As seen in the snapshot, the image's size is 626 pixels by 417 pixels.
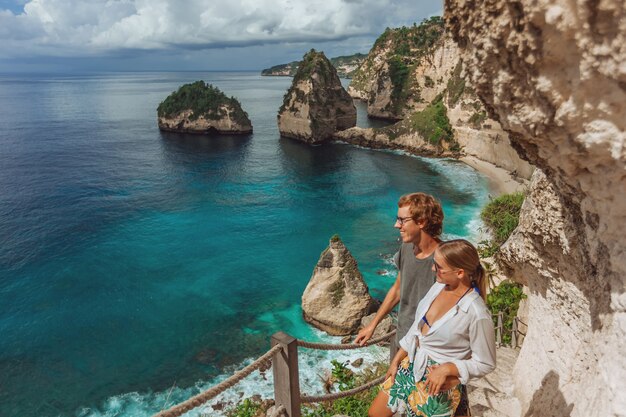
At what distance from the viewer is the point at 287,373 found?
4.53 m

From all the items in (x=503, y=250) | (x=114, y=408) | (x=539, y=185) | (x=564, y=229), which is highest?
(x=539, y=185)

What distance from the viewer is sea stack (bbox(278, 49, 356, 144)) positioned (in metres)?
69.5

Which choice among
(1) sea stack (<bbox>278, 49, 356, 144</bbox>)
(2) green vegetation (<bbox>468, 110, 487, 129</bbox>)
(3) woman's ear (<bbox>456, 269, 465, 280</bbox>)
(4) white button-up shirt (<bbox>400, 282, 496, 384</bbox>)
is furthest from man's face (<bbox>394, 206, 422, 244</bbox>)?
(1) sea stack (<bbox>278, 49, 356, 144</bbox>)

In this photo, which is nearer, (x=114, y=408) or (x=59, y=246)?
(x=114, y=408)

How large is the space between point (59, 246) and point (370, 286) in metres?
23.9

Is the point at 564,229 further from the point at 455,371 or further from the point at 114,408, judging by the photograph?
the point at 114,408

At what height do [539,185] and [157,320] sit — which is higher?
[539,185]

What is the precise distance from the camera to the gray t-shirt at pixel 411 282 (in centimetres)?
442

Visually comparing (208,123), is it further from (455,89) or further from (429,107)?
(455,89)

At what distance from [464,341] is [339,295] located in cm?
1721

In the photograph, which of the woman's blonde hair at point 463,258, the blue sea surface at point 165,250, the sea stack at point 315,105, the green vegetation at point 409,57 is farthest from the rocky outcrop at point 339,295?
the green vegetation at point 409,57

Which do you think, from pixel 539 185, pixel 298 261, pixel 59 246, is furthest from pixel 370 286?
pixel 59 246

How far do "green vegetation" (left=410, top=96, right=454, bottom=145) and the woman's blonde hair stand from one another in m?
58.6

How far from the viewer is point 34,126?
8062 centimetres
